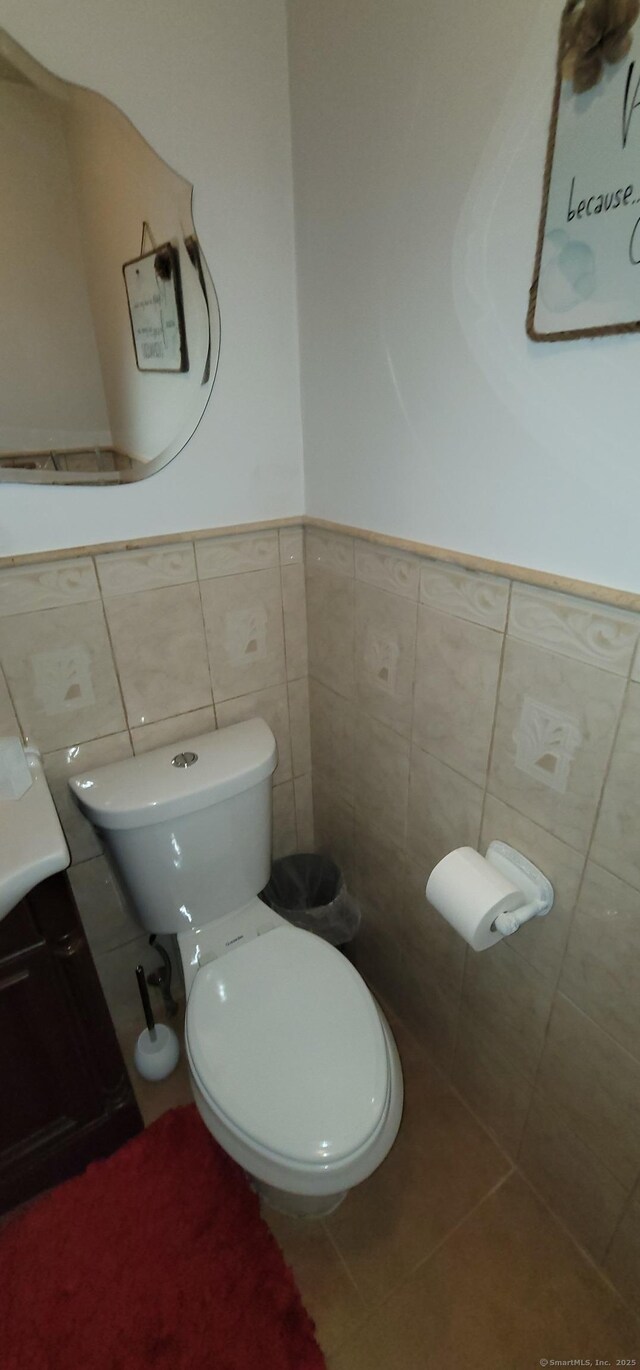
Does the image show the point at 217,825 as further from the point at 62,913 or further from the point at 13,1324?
the point at 13,1324

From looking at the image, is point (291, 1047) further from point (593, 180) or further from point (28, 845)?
point (593, 180)

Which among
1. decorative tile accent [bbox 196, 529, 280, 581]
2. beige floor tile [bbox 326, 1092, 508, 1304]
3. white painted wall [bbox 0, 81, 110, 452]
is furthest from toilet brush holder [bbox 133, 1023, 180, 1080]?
white painted wall [bbox 0, 81, 110, 452]

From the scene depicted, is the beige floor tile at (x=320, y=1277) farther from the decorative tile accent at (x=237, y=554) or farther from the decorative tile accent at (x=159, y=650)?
the decorative tile accent at (x=237, y=554)

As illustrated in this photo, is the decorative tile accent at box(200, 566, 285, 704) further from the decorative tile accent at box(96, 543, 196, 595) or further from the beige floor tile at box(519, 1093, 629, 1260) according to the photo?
the beige floor tile at box(519, 1093, 629, 1260)

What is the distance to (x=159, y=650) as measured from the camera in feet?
3.85

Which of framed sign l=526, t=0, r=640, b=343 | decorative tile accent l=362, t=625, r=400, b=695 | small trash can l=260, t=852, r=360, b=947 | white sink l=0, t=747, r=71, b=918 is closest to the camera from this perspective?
framed sign l=526, t=0, r=640, b=343

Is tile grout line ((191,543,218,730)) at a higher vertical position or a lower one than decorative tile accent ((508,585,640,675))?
lower

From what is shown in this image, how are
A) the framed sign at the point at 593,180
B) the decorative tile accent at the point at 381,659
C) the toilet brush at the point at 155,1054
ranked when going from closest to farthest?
the framed sign at the point at 593,180
the decorative tile accent at the point at 381,659
the toilet brush at the point at 155,1054

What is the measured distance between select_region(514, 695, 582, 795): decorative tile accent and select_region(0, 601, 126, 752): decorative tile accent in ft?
2.52

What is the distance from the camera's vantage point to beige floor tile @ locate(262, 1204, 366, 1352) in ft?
3.29

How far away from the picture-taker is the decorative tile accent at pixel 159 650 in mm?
1123

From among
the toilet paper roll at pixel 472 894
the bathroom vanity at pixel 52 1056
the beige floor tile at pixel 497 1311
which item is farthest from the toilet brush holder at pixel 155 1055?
the toilet paper roll at pixel 472 894

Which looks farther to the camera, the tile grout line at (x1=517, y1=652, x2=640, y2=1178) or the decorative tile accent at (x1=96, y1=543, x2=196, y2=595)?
the decorative tile accent at (x1=96, y1=543, x2=196, y2=595)

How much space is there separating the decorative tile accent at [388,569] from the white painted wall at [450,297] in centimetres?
5
